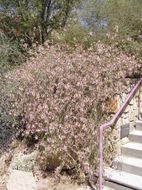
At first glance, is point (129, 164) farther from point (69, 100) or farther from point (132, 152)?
point (69, 100)

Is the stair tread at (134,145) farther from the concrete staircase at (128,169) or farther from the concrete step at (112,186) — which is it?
the concrete step at (112,186)

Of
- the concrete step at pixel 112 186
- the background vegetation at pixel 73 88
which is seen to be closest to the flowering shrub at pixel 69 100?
the background vegetation at pixel 73 88

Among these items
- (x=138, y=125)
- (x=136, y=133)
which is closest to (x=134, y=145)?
(x=136, y=133)

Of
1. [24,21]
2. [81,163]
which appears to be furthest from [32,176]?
[24,21]

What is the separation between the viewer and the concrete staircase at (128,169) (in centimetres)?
330

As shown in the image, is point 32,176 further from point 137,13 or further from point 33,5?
point 33,5

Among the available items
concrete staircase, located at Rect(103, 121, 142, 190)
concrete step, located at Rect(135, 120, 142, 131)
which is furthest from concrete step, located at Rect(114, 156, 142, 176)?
concrete step, located at Rect(135, 120, 142, 131)

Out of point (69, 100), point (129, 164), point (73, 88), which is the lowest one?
point (129, 164)

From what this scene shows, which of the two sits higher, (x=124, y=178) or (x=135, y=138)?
(x=135, y=138)

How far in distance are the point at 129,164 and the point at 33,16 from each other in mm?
5625

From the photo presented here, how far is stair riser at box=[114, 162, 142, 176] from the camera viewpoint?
3453 millimetres

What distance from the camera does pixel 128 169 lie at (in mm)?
3561

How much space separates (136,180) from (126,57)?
2.03 metres

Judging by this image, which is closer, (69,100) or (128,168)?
(128,168)
